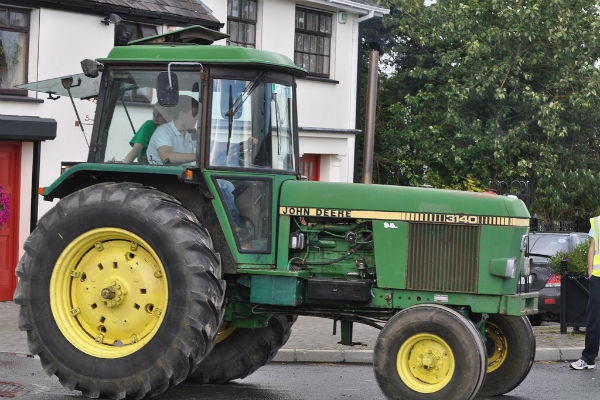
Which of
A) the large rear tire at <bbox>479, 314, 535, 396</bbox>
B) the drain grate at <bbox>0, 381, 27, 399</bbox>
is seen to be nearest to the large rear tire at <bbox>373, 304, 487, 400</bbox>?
the large rear tire at <bbox>479, 314, 535, 396</bbox>

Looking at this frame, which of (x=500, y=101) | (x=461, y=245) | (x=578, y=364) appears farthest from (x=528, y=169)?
(x=461, y=245)

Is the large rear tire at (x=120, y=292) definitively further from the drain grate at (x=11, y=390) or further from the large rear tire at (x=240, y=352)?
the large rear tire at (x=240, y=352)

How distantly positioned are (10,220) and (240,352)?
26.9 feet

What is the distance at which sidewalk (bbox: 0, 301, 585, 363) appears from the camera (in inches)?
518

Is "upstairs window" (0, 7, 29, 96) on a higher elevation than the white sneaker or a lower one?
higher

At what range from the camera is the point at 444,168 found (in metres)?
28.8

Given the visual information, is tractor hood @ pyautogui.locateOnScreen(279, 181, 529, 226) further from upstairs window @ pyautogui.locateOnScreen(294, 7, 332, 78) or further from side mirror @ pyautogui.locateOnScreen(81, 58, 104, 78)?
upstairs window @ pyautogui.locateOnScreen(294, 7, 332, 78)

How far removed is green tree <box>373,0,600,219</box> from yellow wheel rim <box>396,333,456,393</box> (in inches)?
647

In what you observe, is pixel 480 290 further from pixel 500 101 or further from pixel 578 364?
pixel 500 101

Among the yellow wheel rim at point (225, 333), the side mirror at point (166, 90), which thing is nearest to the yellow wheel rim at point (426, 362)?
the yellow wheel rim at point (225, 333)

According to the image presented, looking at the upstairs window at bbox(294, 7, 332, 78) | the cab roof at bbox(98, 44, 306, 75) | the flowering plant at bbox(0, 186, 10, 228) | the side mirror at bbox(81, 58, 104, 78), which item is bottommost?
the flowering plant at bbox(0, 186, 10, 228)

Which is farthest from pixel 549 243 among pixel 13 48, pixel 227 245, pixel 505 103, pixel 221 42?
pixel 227 245

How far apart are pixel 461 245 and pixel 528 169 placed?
1843 centimetres

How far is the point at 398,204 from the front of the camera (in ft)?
31.3
